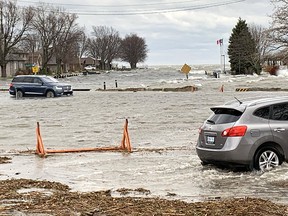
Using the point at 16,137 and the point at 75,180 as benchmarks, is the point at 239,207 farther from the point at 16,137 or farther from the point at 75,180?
the point at 16,137

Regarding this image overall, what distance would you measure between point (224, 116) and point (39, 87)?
33273 millimetres

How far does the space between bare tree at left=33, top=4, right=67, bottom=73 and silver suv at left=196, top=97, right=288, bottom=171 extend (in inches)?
4684

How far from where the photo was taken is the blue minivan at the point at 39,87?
42.8 metres

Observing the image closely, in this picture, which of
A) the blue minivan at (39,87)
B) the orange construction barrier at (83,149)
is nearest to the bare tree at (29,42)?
the blue minivan at (39,87)

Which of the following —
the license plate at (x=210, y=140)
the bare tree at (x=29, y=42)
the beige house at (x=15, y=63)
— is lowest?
the license plate at (x=210, y=140)

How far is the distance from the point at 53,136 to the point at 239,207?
43.4ft

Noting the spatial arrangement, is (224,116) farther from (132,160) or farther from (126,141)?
(126,141)

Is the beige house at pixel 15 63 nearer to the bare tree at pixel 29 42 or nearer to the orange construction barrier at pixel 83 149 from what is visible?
the bare tree at pixel 29 42

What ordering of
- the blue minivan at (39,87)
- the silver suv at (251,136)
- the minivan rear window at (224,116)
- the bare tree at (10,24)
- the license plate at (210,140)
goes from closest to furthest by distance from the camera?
the silver suv at (251,136), the minivan rear window at (224,116), the license plate at (210,140), the blue minivan at (39,87), the bare tree at (10,24)

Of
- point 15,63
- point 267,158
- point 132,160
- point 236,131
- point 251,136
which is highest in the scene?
point 15,63

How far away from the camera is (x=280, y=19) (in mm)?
35469

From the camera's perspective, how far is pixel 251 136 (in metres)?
10.9

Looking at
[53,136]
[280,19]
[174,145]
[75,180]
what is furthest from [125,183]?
[280,19]

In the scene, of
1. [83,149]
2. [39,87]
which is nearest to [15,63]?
[39,87]
